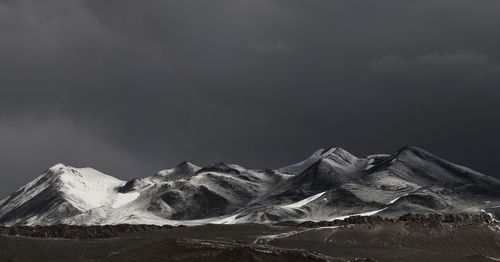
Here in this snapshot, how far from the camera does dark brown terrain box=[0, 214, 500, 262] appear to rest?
2067 inches

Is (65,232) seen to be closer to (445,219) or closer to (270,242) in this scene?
(270,242)

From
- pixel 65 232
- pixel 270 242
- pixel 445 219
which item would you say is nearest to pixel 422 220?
pixel 445 219

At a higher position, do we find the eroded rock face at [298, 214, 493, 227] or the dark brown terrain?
the eroded rock face at [298, 214, 493, 227]

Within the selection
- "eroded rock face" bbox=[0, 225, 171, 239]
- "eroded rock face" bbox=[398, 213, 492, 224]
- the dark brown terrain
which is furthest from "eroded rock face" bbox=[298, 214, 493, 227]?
"eroded rock face" bbox=[0, 225, 171, 239]

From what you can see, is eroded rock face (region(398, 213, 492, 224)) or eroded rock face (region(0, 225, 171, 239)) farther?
eroded rock face (region(398, 213, 492, 224))

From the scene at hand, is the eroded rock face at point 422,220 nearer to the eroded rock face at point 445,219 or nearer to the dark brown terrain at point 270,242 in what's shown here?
the eroded rock face at point 445,219

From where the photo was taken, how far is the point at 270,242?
65.9 metres

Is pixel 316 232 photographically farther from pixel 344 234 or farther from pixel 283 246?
pixel 283 246

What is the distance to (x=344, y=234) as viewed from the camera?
7156 centimetres

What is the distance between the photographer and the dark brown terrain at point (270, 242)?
52.5m

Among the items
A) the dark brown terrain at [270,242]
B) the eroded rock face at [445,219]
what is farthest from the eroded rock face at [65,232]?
the eroded rock face at [445,219]

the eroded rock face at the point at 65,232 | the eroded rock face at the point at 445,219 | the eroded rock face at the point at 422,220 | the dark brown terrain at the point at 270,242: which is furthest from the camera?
the eroded rock face at the point at 445,219

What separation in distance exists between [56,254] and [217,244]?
1291 centimetres

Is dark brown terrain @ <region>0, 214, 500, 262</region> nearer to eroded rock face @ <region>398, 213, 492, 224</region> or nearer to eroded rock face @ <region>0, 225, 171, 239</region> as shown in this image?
eroded rock face @ <region>0, 225, 171, 239</region>
